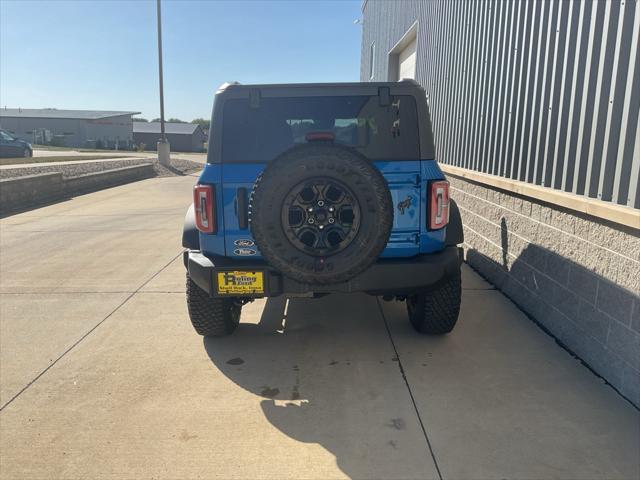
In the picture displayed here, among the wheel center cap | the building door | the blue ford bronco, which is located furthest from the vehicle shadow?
the building door

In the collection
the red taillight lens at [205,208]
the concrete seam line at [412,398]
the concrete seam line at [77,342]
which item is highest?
the red taillight lens at [205,208]

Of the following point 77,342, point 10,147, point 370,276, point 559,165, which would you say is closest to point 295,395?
point 370,276

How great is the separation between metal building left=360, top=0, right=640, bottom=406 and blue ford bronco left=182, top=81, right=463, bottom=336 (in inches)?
39.6

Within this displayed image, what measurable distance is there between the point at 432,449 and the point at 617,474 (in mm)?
891

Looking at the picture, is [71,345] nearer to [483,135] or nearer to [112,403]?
[112,403]

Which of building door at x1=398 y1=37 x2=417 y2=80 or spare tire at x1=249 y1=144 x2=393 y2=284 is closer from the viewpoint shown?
spare tire at x1=249 y1=144 x2=393 y2=284

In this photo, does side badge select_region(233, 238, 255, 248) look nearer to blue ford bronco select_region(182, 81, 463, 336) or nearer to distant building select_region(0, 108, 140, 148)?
blue ford bronco select_region(182, 81, 463, 336)

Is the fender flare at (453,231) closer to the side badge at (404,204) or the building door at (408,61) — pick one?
the side badge at (404,204)

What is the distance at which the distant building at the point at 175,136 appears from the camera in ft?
213

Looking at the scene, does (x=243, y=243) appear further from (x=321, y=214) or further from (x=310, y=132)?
(x=310, y=132)

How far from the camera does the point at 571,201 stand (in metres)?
3.75

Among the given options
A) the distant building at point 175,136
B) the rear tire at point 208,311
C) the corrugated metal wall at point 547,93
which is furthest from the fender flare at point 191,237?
the distant building at point 175,136

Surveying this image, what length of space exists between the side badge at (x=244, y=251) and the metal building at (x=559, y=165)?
239 cm

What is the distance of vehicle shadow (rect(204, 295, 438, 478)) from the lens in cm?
266
